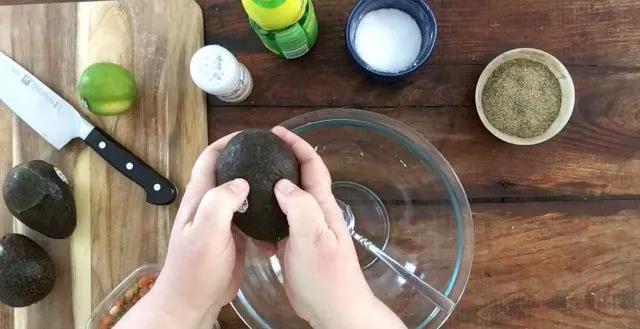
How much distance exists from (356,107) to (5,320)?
0.64 metres

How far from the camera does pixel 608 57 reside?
934mm

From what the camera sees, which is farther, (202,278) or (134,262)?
(134,262)

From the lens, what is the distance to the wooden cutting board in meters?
0.94

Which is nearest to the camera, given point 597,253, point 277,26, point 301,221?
point 301,221

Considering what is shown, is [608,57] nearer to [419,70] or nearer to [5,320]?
[419,70]

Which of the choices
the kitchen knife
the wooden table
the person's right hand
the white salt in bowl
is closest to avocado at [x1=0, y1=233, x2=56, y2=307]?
the kitchen knife

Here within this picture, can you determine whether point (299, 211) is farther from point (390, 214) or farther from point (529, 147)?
point (529, 147)

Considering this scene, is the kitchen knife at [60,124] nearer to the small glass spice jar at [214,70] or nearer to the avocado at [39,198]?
the avocado at [39,198]

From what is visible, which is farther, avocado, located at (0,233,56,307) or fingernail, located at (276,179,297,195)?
avocado, located at (0,233,56,307)

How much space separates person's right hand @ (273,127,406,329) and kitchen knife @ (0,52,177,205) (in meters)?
0.29

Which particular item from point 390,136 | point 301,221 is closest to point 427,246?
point 390,136

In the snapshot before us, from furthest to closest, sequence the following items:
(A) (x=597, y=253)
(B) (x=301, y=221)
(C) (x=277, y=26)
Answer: (A) (x=597, y=253)
(C) (x=277, y=26)
(B) (x=301, y=221)

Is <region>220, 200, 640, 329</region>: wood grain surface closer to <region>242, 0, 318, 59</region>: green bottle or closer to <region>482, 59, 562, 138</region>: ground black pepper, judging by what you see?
<region>482, 59, 562, 138</region>: ground black pepper

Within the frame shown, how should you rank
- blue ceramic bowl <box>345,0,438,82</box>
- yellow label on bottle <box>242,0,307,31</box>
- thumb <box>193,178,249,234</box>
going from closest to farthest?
thumb <box>193,178,249,234</box>, yellow label on bottle <box>242,0,307,31</box>, blue ceramic bowl <box>345,0,438,82</box>
